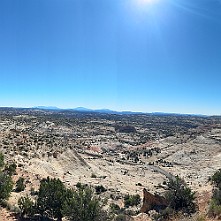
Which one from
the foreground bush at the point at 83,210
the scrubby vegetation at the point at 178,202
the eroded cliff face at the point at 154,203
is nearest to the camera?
the foreground bush at the point at 83,210

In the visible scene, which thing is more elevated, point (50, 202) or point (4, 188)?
point (4, 188)

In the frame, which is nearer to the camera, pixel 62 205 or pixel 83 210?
pixel 83 210

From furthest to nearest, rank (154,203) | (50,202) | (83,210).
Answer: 1. (154,203)
2. (50,202)
3. (83,210)

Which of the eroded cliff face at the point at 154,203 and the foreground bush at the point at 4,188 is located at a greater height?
the foreground bush at the point at 4,188

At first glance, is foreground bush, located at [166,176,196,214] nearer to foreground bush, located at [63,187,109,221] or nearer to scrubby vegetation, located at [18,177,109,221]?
scrubby vegetation, located at [18,177,109,221]

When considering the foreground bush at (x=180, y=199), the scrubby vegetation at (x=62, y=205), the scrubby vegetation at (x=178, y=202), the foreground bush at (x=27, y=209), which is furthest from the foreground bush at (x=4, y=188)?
the foreground bush at (x=180, y=199)

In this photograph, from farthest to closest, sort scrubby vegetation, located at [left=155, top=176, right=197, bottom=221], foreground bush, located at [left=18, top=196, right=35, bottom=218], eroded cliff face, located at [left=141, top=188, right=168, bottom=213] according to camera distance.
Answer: eroded cliff face, located at [left=141, top=188, right=168, bottom=213] < scrubby vegetation, located at [left=155, top=176, right=197, bottom=221] < foreground bush, located at [left=18, top=196, right=35, bottom=218]

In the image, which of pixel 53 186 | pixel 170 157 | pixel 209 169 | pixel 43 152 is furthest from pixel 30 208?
pixel 170 157

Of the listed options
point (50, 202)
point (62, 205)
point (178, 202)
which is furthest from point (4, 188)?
point (178, 202)

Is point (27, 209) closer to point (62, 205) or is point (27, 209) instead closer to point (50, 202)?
point (50, 202)

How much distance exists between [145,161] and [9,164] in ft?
140

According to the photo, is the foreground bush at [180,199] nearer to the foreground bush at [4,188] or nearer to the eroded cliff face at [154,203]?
the eroded cliff face at [154,203]

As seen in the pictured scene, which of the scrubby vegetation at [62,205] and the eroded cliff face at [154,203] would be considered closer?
the scrubby vegetation at [62,205]

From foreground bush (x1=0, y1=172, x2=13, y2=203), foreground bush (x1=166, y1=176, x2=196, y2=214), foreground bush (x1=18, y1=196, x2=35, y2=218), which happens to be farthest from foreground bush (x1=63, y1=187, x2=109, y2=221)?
foreground bush (x1=166, y1=176, x2=196, y2=214)
